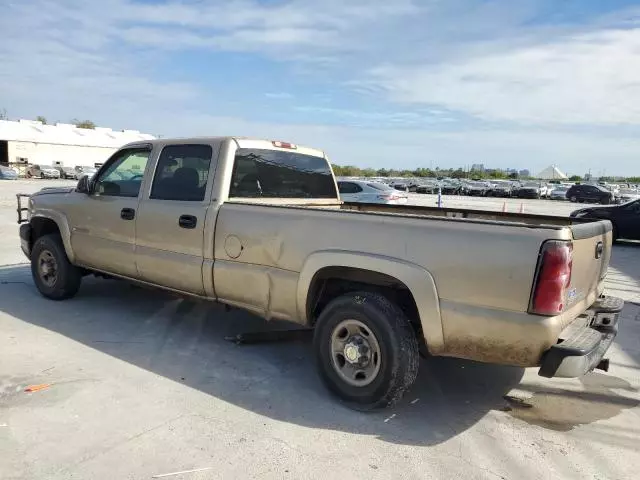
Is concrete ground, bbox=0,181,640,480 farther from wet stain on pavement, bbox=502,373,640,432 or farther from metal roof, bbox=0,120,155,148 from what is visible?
metal roof, bbox=0,120,155,148

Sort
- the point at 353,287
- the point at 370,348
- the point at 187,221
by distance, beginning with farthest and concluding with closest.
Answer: the point at 187,221, the point at 353,287, the point at 370,348

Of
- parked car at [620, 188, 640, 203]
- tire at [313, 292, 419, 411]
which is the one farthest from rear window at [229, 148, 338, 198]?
parked car at [620, 188, 640, 203]

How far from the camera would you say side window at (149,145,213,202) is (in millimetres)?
4965

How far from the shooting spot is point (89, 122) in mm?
100688

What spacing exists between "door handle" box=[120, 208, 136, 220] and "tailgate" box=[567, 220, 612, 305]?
3960 mm

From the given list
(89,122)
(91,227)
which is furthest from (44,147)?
(91,227)

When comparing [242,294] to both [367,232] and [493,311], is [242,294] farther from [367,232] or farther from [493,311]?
[493,311]

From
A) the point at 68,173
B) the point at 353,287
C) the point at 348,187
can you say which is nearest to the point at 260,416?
the point at 353,287

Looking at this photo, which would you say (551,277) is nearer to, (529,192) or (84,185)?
(84,185)

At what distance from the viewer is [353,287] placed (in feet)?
13.8

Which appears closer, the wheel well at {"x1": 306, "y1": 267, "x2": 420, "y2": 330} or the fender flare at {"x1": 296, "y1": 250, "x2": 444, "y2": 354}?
the fender flare at {"x1": 296, "y1": 250, "x2": 444, "y2": 354}

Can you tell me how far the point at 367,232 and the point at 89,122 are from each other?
354ft

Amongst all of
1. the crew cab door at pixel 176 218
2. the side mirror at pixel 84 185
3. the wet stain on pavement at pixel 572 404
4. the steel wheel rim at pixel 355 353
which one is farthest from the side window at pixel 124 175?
the wet stain on pavement at pixel 572 404

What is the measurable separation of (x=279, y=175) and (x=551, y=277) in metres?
3.00
